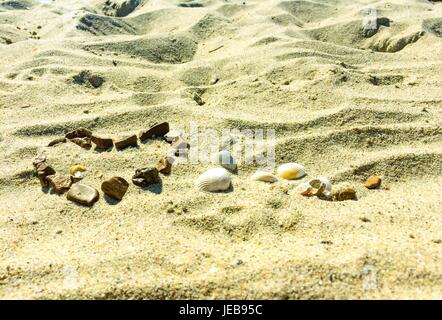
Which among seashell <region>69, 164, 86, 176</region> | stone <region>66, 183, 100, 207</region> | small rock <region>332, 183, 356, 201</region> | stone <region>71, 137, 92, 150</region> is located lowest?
stone <region>71, 137, 92, 150</region>

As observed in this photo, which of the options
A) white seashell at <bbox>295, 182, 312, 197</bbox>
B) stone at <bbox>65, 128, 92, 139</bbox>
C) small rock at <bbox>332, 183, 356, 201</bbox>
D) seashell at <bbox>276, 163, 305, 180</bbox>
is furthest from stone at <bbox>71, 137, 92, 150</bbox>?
small rock at <bbox>332, 183, 356, 201</bbox>

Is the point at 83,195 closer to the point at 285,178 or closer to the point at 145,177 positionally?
the point at 145,177

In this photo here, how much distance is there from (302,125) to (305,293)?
1230mm

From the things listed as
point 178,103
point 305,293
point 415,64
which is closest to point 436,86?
point 415,64

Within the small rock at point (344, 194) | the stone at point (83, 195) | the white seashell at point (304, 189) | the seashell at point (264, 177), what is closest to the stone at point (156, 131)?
the stone at point (83, 195)

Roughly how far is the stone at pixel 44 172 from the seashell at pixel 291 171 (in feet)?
3.64

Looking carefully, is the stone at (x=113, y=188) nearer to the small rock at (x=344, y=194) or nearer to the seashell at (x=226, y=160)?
the seashell at (x=226, y=160)

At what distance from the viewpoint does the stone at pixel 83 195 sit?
6.27 ft

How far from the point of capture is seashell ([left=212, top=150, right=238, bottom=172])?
2.17 m

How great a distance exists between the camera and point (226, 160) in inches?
85.7

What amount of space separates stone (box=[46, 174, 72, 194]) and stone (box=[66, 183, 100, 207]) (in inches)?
Result: 1.9

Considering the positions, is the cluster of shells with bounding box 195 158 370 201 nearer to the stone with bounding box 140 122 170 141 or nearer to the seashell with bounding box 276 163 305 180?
the seashell with bounding box 276 163 305 180
